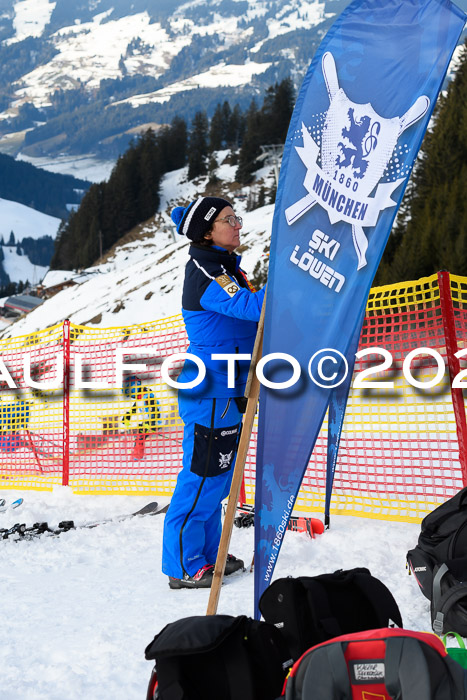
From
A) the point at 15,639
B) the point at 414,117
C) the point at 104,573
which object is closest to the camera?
the point at 414,117

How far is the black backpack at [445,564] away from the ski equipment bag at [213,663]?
0.99m

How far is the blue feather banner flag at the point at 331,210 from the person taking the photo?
109 inches

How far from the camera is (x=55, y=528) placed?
554 cm

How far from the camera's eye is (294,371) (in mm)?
2887

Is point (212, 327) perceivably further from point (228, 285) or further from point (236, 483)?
point (236, 483)

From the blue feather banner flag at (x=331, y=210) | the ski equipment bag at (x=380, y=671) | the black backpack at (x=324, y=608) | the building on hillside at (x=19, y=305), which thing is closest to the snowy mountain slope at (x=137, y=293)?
the blue feather banner flag at (x=331, y=210)

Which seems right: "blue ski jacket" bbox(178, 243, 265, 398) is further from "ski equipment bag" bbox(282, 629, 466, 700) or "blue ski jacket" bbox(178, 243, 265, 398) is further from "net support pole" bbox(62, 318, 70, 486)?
"net support pole" bbox(62, 318, 70, 486)

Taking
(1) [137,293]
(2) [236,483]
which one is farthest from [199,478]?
(1) [137,293]

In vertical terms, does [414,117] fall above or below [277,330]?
above

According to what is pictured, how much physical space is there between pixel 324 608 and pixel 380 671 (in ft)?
2.30

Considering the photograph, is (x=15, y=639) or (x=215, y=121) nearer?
(x=15, y=639)

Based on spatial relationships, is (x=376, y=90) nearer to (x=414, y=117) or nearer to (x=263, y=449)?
(x=414, y=117)

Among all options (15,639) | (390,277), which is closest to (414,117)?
(15,639)

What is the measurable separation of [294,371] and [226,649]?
3.85 feet
